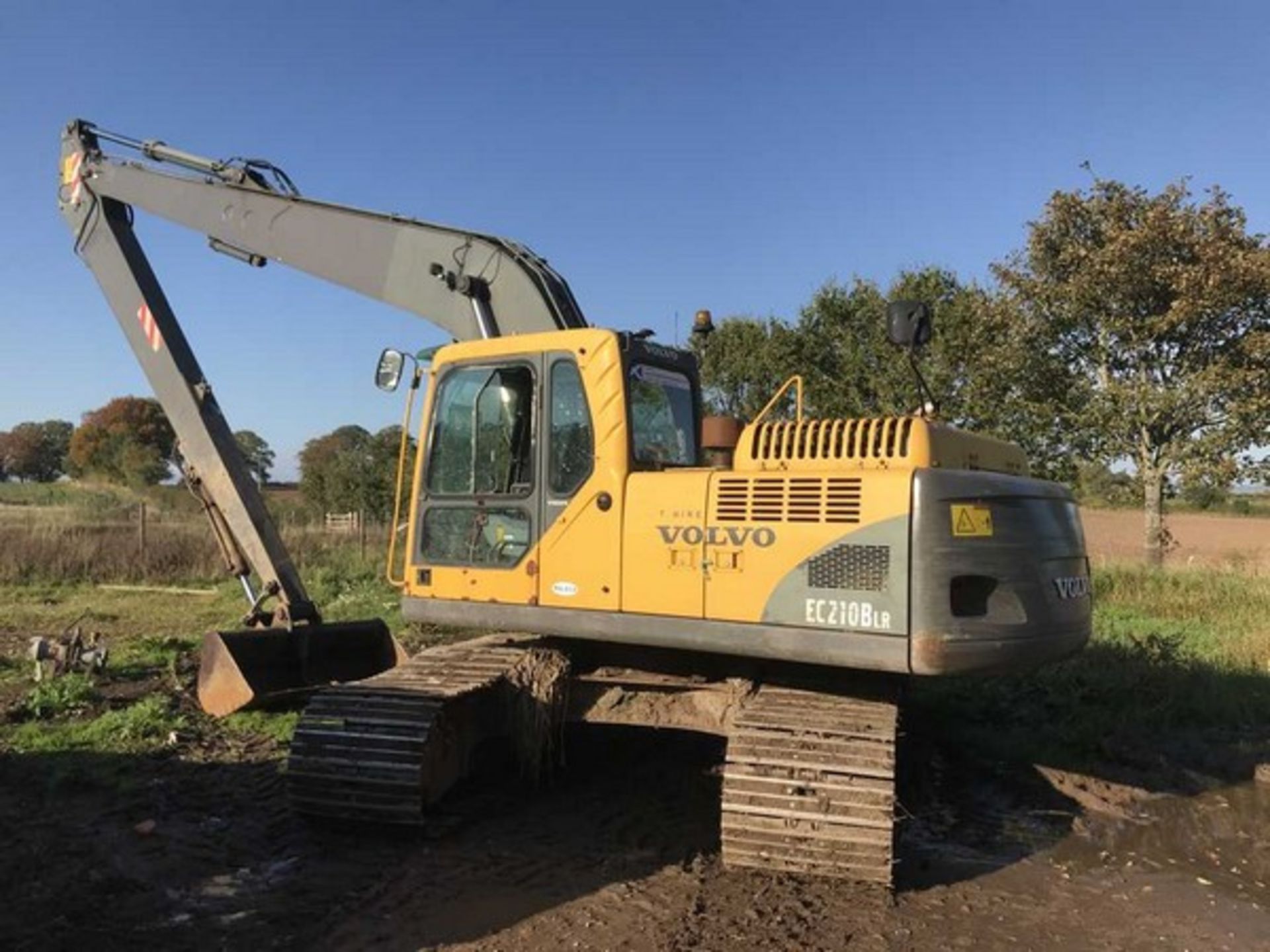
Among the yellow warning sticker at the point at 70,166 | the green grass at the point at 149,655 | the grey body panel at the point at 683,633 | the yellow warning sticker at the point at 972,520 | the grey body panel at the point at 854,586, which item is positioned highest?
the yellow warning sticker at the point at 70,166

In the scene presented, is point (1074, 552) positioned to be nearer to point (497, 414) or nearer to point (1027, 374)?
point (497, 414)

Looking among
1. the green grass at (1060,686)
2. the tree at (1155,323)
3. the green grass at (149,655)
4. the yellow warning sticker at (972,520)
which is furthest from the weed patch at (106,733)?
the tree at (1155,323)

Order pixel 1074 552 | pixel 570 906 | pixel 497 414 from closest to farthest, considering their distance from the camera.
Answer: pixel 570 906
pixel 1074 552
pixel 497 414

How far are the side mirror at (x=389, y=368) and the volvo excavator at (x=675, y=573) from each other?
1 cm

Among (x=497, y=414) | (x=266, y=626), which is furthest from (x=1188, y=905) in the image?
(x=266, y=626)

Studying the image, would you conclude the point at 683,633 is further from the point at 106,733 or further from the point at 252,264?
the point at 252,264

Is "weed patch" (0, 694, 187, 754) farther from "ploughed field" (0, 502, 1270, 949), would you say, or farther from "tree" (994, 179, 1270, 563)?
"tree" (994, 179, 1270, 563)

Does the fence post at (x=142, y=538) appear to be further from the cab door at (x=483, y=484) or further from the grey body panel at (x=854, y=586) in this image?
the grey body panel at (x=854, y=586)

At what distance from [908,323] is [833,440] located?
0.68 meters

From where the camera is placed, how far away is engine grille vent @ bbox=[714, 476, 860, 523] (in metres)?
4.93

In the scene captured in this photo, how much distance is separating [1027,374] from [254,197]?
13.0 meters

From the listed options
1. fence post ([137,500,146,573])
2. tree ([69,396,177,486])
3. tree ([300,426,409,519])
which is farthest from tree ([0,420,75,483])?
fence post ([137,500,146,573])

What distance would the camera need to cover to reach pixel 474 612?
19.3 ft

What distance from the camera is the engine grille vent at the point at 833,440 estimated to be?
5.04 metres
